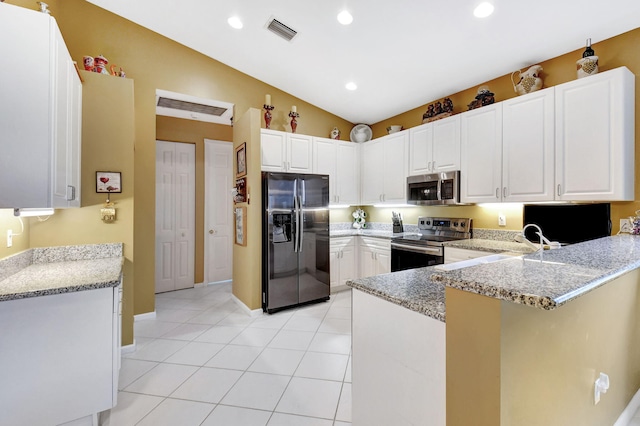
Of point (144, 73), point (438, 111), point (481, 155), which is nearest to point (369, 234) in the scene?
point (481, 155)

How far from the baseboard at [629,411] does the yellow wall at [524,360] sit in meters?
0.37

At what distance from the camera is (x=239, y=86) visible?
149 inches

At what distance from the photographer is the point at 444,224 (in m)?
3.64

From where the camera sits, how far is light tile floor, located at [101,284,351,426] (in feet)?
5.74

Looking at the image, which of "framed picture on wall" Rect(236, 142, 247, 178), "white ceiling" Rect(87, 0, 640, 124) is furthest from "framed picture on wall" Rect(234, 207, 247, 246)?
"white ceiling" Rect(87, 0, 640, 124)

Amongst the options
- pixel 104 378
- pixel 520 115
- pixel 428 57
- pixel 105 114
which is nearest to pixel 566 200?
pixel 520 115

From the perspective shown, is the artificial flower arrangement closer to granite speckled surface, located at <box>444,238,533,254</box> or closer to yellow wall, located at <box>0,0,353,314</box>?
granite speckled surface, located at <box>444,238,533,254</box>

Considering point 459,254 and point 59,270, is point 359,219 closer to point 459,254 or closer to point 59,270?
point 459,254

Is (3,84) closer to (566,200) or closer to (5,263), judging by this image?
(5,263)

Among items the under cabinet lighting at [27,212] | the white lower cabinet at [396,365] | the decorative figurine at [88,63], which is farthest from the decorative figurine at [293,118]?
the white lower cabinet at [396,365]

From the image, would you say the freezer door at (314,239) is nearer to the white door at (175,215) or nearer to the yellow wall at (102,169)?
the yellow wall at (102,169)

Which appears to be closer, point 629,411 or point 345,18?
point 629,411

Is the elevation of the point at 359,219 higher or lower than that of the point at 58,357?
higher

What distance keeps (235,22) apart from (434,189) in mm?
2937
